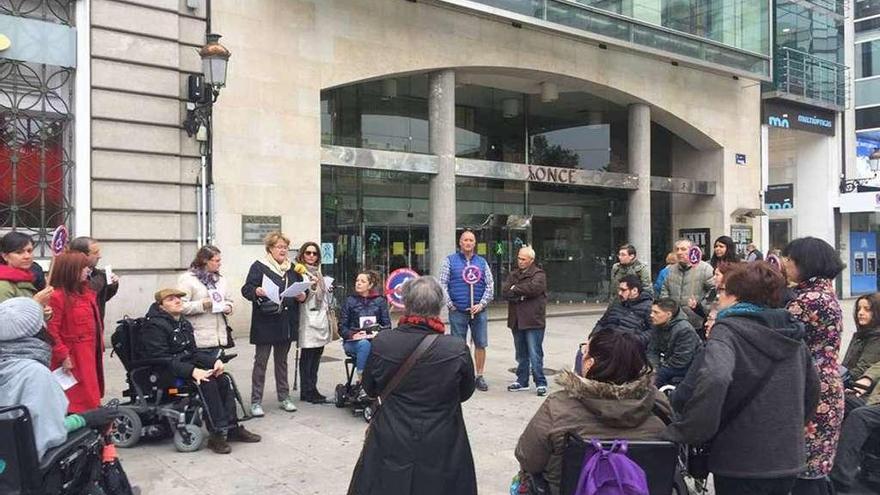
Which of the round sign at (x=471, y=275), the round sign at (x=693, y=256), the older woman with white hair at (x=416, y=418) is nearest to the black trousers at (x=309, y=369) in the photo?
the round sign at (x=471, y=275)

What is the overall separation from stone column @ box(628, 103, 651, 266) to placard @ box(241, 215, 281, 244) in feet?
35.5

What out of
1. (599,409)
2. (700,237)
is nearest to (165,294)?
(599,409)

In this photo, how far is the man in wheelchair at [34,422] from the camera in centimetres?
330

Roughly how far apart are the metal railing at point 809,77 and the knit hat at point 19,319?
2265cm

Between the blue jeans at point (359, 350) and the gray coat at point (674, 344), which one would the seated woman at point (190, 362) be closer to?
the blue jeans at point (359, 350)

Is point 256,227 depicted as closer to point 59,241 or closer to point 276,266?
point 276,266

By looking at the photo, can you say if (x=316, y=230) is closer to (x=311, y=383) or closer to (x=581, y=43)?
(x=311, y=383)

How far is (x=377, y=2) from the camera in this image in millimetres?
14047

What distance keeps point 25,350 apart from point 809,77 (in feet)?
81.0

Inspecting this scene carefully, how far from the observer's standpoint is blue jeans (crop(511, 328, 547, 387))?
8102mm

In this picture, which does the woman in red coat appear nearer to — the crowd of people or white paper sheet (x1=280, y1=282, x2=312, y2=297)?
the crowd of people

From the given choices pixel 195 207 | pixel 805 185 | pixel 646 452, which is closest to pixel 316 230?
pixel 195 207

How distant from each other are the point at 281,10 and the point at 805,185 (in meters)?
20.0

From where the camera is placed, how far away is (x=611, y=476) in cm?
261
